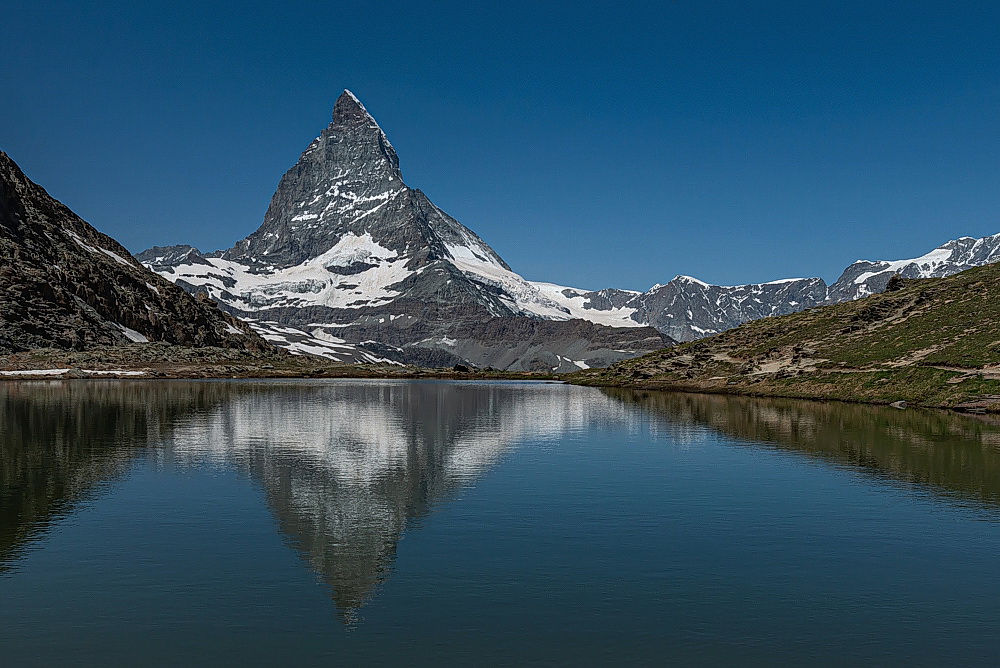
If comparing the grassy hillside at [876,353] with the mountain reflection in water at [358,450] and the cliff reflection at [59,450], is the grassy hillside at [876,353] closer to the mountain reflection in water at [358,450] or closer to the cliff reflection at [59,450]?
the mountain reflection in water at [358,450]

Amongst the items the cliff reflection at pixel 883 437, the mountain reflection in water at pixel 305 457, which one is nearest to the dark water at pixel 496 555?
the mountain reflection in water at pixel 305 457

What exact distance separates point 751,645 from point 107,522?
73.2 ft

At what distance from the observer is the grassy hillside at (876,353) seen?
9162 cm

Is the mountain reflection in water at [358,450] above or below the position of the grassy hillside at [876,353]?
below

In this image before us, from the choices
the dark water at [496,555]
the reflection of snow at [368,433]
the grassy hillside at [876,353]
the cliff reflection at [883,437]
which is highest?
the grassy hillside at [876,353]

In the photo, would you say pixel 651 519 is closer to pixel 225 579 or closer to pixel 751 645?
pixel 751 645

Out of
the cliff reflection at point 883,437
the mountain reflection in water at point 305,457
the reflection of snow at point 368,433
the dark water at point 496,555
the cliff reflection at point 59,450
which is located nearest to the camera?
the dark water at point 496,555

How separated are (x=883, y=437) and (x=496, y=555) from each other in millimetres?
43359

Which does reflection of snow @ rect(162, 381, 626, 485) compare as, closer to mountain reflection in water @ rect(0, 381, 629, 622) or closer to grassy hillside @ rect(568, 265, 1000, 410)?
mountain reflection in water @ rect(0, 381, 629, 622)

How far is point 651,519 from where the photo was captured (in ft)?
103

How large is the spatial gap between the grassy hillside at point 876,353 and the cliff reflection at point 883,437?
694 centimetres

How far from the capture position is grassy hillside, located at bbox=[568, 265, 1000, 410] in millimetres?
91625

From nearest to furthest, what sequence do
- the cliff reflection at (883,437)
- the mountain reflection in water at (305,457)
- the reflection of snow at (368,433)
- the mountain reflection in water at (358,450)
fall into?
the mountain reflection in water at (305,457) < the mountain reflection in water at (358,450) < the cliff reflection at (883,437) < the reflection of snow at (368,433)

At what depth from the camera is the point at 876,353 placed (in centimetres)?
11362
